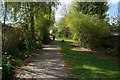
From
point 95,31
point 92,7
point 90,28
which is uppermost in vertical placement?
point 92,7

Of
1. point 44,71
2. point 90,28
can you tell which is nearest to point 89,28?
point 90,28

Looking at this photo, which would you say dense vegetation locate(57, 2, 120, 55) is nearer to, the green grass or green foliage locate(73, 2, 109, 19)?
the green grass

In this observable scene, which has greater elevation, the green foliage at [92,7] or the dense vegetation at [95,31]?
the green foliage at [92,7]

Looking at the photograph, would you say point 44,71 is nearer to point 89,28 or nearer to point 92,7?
point 89,28

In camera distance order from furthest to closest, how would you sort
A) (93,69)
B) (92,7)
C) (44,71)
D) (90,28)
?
1. (92,7)
2. (90,28)
3. (93,69)
4. (44,71)

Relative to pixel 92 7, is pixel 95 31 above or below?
below

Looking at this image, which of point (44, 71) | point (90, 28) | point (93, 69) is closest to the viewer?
point (44, 71)

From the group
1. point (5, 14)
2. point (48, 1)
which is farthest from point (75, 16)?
point (5, 14)

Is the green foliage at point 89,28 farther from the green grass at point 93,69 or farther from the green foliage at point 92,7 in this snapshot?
the green foliage at point 92,7

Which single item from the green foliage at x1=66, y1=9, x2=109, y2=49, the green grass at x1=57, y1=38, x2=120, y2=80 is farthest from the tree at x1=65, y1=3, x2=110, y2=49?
the green grass at x1=57, y1=38, x2=120, y2=80

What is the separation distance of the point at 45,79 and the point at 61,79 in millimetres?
564

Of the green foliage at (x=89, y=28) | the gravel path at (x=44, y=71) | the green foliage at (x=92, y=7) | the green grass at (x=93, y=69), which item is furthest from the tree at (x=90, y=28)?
the green foliage at (x=92, y=7)

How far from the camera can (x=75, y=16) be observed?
14.6 meters

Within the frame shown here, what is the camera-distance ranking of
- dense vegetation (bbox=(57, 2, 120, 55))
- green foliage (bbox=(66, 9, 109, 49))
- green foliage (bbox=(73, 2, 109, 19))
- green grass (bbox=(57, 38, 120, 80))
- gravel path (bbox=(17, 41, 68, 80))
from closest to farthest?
gravel path (bbox=(17, 41, 68, 80)) → green grass (bbox=(57, 38, 120, 80)) → dense vegetation (bbox=(57, 2, 120, 55)) → green foliage (bbox=(66, 9, 109, 49)) → green foliage (bbox=(73, 2, 109, 19))
